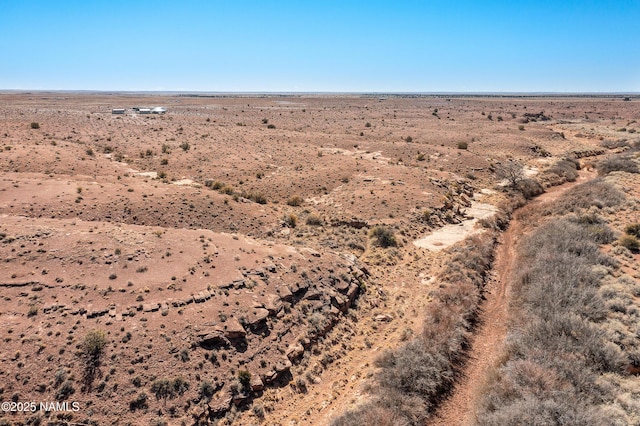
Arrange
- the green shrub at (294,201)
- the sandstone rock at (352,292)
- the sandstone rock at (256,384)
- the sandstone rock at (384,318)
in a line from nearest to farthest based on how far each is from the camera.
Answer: the sandstone rock at (256,384) → the sandstone rock at (384,318) → the sandstone rock at (352,292) → the green shrub at (294,201)

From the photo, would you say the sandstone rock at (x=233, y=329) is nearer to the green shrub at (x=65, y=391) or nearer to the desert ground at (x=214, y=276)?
the desert ground at (x=214, y=276)

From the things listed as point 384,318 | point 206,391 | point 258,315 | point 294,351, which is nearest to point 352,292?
point 384,318

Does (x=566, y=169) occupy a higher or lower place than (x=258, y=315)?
higher

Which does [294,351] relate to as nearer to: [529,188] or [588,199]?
[588,199]

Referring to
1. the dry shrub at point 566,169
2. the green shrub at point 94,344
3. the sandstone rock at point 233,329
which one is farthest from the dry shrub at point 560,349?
the dry shrub at point 566,169

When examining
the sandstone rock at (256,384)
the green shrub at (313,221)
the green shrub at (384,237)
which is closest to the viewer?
the sandstone rock at (256,384)

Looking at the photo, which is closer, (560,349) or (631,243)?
(560,349)
